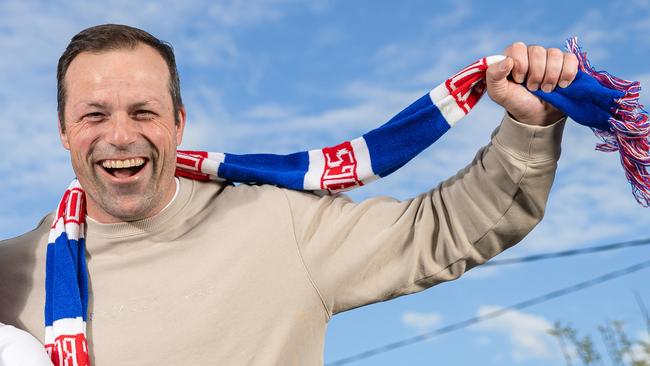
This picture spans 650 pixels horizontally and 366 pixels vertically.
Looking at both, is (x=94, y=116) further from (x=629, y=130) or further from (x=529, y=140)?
(x=629, y=130)

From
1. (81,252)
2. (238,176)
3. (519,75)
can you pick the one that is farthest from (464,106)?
(81,252)

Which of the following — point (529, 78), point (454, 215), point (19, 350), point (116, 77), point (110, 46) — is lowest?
point (19, 350)

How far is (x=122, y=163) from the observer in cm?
233

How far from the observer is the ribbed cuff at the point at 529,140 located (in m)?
2.15

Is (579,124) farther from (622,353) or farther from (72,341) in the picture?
(622,353)

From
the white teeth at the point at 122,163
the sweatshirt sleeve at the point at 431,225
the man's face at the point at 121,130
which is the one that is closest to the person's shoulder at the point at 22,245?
the man's face at the point at 121,130

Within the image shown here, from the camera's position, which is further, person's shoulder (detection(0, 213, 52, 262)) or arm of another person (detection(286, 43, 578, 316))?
person's shoulder (detection(0, 213, 52, 262))

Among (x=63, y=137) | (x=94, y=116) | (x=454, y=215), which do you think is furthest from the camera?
(x=63, y=137)

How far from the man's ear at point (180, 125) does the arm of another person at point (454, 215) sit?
1.09 ft

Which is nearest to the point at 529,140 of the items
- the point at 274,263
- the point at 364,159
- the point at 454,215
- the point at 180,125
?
the point at 454,215

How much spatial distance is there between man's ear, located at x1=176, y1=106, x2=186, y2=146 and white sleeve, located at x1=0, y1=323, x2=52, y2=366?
2.11 feet

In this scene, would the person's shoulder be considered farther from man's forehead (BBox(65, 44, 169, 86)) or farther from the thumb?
the thumb

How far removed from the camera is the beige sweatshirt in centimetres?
224

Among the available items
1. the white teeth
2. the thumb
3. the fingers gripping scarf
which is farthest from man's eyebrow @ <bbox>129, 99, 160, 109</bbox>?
the thumb
